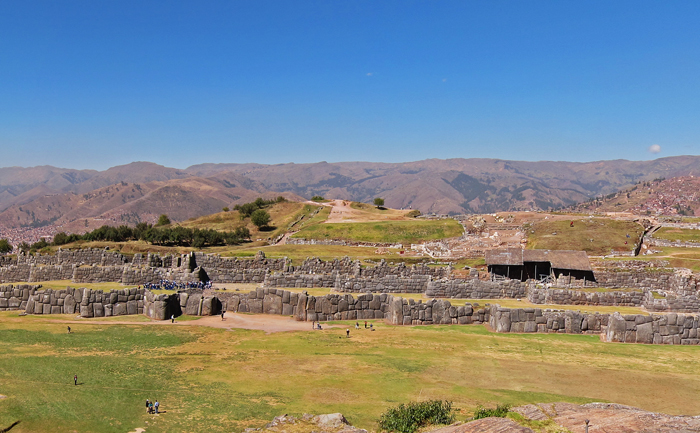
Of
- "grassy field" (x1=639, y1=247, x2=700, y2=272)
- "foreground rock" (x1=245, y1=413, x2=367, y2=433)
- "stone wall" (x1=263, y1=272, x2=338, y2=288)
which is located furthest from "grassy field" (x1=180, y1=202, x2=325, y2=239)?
"foreground rock" (x1=245, y1=413, x2=367, y2=433)

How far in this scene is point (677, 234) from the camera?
6756cm

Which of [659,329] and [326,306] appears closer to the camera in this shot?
[659,329]

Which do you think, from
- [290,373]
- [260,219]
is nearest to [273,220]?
[260,219]

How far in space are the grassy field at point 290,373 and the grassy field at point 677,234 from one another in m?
45.6

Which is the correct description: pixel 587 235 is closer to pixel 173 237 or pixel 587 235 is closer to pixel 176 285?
pixel 176 285

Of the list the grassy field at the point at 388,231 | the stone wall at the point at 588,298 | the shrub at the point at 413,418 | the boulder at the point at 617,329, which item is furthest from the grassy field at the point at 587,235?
the shrub at the point at 413,418

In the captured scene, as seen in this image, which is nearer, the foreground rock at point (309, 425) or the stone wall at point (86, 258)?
the foreground rock at point (309, 425)

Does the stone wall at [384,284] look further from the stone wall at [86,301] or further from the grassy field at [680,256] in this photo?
the grassy field at [680,256]

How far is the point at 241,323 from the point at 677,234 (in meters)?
63.5

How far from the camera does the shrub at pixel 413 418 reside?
15.2 metres

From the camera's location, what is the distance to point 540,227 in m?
74.5

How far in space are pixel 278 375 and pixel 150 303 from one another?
16.0m

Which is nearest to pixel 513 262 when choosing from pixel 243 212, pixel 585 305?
pixel 585 305

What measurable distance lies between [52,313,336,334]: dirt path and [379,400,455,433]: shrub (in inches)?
642
